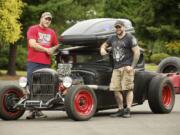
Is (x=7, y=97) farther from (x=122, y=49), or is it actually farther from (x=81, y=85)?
(x=122, y=49)

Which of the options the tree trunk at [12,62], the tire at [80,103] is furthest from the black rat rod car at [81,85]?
the tree trunk at [12,62]

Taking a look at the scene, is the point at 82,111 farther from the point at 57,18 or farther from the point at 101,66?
the point at 57,18

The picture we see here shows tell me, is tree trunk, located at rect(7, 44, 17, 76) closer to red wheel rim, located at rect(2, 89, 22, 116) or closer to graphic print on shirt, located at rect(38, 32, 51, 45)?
graphic print on shirt, located at rect(38, 32, 51, 45)

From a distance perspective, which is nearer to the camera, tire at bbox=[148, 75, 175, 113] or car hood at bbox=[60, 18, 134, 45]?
car hood at bbox=[60, 18, 134, 45]

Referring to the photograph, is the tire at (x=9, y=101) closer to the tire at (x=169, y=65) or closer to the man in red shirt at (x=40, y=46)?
the man in red shirt at (x=40, y=46)

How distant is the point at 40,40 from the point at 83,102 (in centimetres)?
158

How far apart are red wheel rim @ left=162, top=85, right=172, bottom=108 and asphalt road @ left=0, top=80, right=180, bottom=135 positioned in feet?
1.82

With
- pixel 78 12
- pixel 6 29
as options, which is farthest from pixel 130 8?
pixel 6 29

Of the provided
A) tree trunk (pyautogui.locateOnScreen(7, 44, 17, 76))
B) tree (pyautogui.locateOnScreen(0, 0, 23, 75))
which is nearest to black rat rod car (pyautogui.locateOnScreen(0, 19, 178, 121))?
tree (pyautogui.locateOnScreen(0, 0, 23, 75))

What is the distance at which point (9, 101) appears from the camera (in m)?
12.4

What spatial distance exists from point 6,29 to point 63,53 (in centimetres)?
2708

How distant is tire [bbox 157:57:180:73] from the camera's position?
66.7 feet

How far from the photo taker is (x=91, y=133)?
9.77 metres

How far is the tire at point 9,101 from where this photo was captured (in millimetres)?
12219
